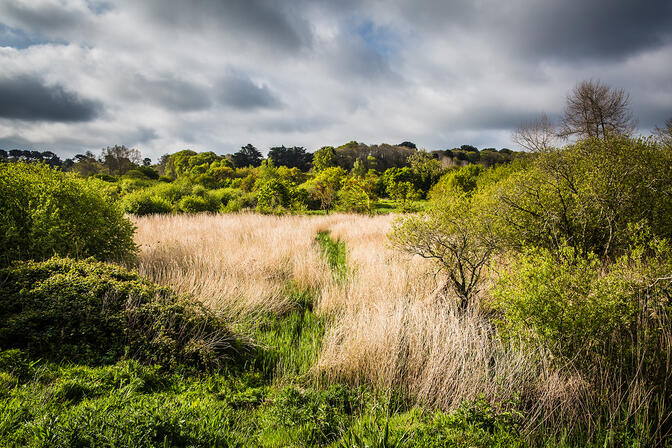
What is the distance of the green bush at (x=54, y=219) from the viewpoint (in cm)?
538

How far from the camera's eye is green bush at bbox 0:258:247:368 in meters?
3.22

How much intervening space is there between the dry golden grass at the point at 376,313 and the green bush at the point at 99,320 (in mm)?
964

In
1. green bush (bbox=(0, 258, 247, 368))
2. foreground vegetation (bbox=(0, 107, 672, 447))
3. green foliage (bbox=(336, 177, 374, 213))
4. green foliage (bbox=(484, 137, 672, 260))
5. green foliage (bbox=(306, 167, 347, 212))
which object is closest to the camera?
foreground vegetation (bbox=(0, 107, 672, 447))

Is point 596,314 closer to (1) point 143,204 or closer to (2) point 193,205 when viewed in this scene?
(1) point 143,204

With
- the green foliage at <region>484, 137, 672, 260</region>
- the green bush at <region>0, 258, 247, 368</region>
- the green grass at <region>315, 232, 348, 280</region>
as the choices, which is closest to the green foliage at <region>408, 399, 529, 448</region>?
the green bush at <region>0, 258, 247, 368</region>

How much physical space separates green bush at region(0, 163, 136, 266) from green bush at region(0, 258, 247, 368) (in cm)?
143

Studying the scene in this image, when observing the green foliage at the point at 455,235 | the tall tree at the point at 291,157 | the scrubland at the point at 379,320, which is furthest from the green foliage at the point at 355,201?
the tall tree at the point at 291,157

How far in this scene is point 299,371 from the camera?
12.3ft

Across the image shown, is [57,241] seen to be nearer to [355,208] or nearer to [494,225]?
[494,225]

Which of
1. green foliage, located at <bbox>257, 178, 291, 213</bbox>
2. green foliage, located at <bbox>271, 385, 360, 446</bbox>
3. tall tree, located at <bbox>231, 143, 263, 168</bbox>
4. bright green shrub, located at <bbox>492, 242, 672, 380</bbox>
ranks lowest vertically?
green foliage, located at <bbox>271, 385, 360, 446</bbox>

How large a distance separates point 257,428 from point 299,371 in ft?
3.84

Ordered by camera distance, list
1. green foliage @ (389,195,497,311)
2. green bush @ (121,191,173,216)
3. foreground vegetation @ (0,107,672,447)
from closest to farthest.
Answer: foreground vegetation @ (0,107,672,447)
green foliage @ (389,195,497,311)
green bush @ (121,191,173,216)

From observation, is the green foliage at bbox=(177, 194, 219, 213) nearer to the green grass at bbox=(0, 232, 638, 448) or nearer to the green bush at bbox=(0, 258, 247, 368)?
the green bush at bbox=(0, 258, 247, 368)

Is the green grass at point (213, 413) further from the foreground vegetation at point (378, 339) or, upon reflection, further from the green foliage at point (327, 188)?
the green foliage at point (327, 188)
